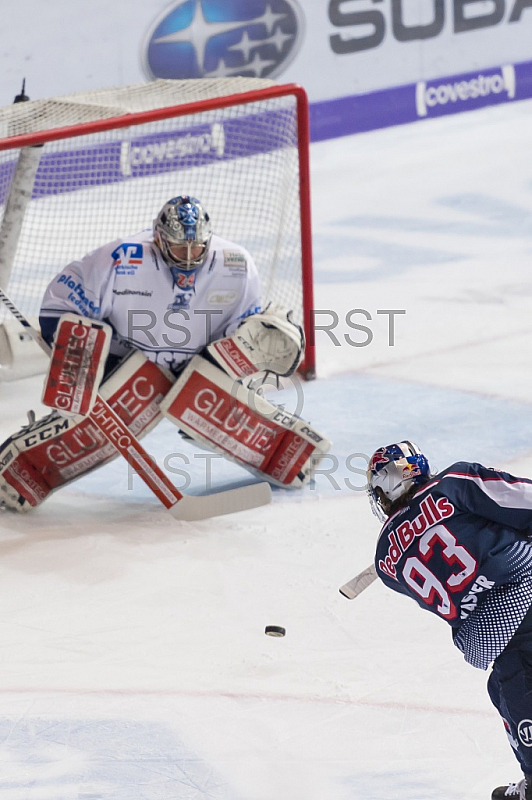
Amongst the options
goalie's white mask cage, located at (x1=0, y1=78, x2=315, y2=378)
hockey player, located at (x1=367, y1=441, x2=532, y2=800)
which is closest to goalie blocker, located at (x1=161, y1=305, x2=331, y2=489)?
goalie's white mask cage, located at (x1=0, y1=78, x2=315, y2=378)

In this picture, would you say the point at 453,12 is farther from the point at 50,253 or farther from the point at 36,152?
the point at 36,152

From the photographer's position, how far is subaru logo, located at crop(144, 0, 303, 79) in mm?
7152

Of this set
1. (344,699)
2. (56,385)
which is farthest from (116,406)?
(344,699)

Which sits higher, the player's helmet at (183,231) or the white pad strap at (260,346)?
the player's helmet at (183,231)

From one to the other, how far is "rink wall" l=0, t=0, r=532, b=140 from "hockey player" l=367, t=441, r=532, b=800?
5.23m

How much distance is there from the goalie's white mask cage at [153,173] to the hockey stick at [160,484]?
1040 millimetres

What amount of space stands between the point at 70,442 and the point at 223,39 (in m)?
4.39

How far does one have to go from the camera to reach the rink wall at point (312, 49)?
22.3ft

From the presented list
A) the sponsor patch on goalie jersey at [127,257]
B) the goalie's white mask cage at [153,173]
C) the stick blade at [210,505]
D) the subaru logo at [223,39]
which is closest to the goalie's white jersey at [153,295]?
the sponsor patch on goalie jersey at [127,257]

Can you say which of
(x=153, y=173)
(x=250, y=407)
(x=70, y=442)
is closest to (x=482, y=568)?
(x=250, y=407)

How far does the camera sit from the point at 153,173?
20.3 ft

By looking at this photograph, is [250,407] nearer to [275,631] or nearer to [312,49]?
[275,631]

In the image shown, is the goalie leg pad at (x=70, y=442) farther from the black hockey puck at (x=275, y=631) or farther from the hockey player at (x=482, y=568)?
the hockey player at (x=482, y=568)

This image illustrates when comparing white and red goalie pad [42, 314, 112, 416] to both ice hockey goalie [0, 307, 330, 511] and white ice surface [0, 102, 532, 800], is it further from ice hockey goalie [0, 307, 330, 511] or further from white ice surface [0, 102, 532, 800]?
white ice surface [0, 102, 532, 800]
